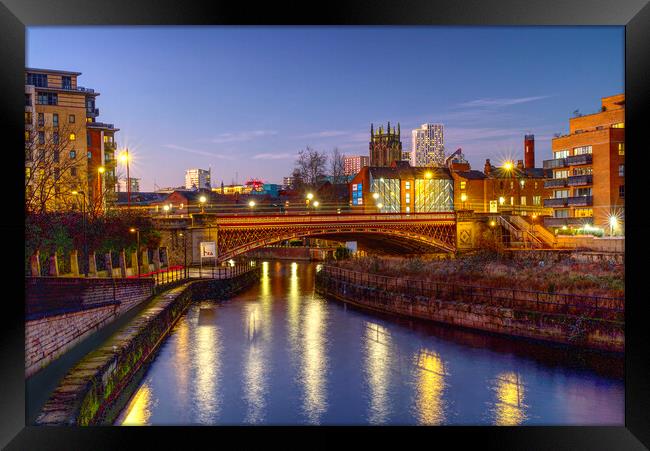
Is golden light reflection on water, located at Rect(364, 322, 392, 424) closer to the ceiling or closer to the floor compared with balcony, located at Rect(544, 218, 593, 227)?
closer to the floor

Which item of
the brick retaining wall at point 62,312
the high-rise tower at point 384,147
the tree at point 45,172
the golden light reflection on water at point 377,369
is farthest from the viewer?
the high-rise tower at point 384,147

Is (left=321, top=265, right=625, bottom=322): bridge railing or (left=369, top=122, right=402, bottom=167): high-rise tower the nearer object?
(left=321, top=265, right=625, bottom=322): bridge railing

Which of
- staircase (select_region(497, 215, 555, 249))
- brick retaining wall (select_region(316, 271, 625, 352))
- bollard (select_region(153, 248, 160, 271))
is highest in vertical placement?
staircase (select_region(497, 215, 555, 249))

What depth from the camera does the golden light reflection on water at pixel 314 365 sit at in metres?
14.9

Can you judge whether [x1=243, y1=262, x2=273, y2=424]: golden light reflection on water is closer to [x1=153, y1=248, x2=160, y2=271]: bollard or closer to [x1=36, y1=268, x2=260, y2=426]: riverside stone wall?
[x1=36, y1=268, x2=260, y2=426]: riverside stone wall

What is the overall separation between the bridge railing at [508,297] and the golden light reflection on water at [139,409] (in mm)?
12560

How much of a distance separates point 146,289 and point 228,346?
14.0ft

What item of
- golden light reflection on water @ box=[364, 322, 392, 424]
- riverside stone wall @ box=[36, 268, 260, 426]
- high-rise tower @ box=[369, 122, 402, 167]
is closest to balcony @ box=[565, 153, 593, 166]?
golden light reflection on water @ box=[364, 322, 392, 424]

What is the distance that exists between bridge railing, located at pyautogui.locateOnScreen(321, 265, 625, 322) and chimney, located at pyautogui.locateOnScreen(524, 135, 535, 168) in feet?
117

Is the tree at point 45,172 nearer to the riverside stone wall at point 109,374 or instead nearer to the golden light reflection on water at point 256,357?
the riverside stone wall at point 109,374

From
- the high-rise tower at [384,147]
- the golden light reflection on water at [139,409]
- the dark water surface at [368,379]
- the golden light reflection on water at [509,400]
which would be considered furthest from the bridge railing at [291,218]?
the high-rise tower at [384,147]

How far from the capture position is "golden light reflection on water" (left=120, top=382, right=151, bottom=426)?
13805mm
